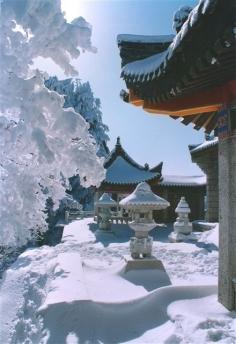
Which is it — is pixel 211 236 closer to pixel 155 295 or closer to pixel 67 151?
pixel 155 295

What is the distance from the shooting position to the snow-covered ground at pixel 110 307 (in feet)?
12.8

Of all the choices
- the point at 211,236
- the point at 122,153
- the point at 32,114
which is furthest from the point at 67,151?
the point at 122,153

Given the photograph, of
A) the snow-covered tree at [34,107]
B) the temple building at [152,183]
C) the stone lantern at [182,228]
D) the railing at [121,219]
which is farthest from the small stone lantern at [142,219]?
the temple building at [152,183]

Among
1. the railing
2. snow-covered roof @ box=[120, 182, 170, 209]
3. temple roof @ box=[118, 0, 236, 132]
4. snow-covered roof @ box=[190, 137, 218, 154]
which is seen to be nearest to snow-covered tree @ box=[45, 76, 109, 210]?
the railing

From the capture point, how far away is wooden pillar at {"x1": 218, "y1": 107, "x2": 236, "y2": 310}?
167 inches

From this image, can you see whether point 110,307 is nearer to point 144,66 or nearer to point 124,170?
point 144,66

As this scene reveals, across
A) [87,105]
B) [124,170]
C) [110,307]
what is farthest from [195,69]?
[87,105]

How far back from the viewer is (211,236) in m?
12.4

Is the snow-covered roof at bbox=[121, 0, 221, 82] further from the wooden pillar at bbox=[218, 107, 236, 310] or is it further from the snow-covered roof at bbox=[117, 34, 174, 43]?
the wooden pillar at bbox=[218, 107, 236, 310]

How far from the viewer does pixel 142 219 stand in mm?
7656

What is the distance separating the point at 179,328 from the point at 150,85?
110 inches

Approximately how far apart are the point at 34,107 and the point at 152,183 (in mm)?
15771

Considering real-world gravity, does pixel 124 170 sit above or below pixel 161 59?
above

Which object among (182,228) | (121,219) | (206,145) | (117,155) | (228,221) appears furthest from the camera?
(117,155)
